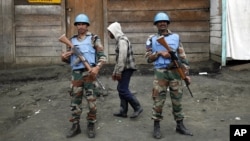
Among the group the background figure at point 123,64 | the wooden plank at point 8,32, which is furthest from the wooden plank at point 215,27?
the wooden plank at point 8,32

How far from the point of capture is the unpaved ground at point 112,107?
5574 mm

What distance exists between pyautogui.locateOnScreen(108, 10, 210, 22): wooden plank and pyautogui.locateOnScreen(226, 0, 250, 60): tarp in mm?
977

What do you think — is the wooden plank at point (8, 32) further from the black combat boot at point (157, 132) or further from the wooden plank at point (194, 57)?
the black combat boot at point (157, 132)

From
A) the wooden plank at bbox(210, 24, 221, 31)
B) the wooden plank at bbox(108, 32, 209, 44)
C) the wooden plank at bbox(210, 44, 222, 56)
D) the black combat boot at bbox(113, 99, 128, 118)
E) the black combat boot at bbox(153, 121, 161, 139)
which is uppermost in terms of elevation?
the wooden plank at bbox(210, 24, 221, 31)

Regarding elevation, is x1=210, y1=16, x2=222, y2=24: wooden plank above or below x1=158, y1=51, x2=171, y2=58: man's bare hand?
above

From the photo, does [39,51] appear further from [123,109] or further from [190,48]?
[123,109]

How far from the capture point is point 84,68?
532 centimetres

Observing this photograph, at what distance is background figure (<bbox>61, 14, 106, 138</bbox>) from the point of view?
5312 mm

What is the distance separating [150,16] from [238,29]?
8.12 ft

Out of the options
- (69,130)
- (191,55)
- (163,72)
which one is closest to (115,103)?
(69,130)

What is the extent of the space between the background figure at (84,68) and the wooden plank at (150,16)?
496 cm

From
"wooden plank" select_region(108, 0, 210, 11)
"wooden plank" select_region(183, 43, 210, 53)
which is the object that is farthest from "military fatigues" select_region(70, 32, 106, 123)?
"wooden plank" select_region(183, 43, 210, 53)

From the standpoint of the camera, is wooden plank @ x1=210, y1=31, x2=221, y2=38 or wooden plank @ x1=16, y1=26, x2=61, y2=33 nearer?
wooden plank @ x1=210, y1=31, x2=221, y2=38

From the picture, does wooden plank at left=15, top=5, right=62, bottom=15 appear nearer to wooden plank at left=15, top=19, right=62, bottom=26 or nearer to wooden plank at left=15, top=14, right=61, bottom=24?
wooden plank at left=15, top=14, right=61, bottom=24
